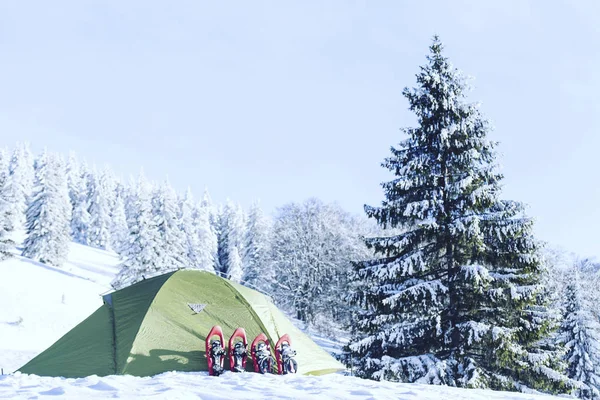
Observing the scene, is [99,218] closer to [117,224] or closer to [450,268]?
[117,224]

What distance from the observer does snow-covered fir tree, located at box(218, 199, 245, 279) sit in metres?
70.1

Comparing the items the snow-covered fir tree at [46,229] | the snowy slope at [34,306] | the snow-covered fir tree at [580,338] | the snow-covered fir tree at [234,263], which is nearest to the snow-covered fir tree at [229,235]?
the snow-covered fir tree at [234,263]

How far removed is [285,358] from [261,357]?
486 millimetres

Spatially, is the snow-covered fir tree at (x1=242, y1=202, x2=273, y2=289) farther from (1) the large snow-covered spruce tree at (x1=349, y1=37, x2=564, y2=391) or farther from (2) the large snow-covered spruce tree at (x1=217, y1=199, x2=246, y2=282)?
(1) the large snow-covered spruce tree at (x1=349, y1=37, x2=564, y2=391)

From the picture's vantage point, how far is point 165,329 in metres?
10.2

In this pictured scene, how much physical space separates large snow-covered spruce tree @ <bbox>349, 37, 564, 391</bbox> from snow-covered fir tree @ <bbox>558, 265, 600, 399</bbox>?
64.3 ft

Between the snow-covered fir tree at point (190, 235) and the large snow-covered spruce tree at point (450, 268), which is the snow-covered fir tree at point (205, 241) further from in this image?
the large snow-covered spruce tree at point (450, 268)

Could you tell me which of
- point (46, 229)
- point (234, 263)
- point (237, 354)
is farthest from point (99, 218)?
point (237, 354)

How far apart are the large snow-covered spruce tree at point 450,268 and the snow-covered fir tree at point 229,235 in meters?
54.3

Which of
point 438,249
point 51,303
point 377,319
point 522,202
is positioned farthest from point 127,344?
point 51,303

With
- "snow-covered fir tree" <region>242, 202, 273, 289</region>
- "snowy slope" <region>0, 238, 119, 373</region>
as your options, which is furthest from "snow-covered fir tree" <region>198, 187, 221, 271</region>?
"snowy slope" <region>0, 238, 119, 373</region>

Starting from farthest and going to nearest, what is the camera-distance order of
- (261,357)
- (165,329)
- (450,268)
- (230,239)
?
(230,239) < (450,268) < (165,329) < (261,357)

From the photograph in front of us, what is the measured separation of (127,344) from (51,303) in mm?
22708

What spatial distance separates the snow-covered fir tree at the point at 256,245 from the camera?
5734cm
